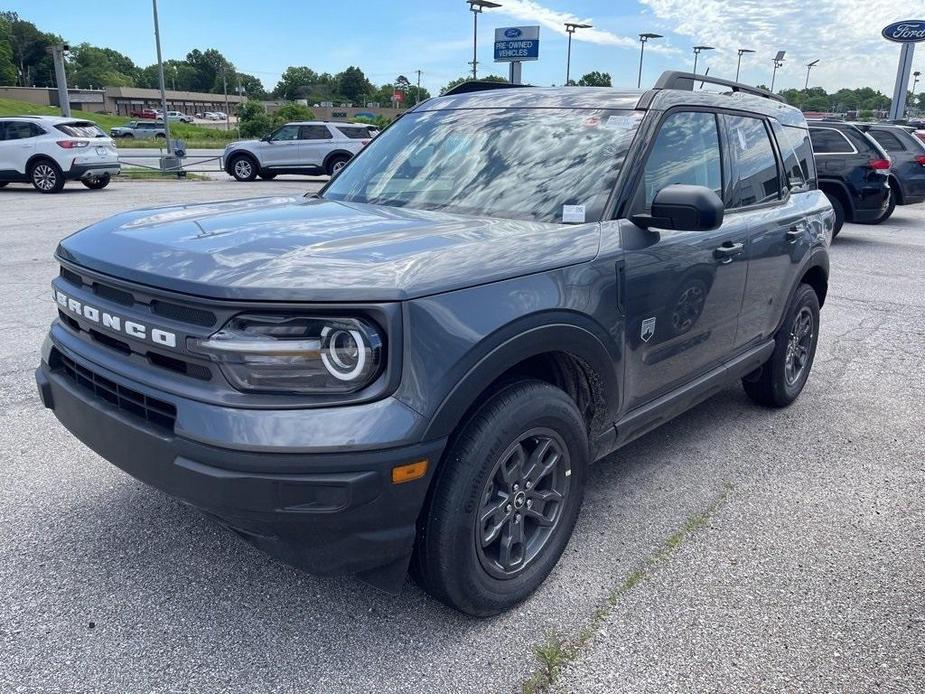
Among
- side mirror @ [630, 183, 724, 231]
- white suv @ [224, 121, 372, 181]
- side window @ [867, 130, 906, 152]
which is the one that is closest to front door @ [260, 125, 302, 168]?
white suv @ [224, 121, 372, 181]

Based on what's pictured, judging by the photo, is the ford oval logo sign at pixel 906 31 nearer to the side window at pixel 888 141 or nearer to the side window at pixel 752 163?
the side window at pixel 888 141

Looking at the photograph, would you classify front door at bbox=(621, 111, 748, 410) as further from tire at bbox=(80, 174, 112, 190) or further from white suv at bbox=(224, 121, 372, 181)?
white suv at bbox=(224, 121, 372, 181)

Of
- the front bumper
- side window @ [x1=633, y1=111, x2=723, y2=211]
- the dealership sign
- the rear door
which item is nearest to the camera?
the front bumper

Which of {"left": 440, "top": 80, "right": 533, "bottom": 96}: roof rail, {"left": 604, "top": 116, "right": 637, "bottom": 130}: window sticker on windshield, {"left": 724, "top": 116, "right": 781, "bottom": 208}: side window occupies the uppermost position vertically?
{"left": 440, "top": 80, "right": 533, "bottom": 96}: roof rail

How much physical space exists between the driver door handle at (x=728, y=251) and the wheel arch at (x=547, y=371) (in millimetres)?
944

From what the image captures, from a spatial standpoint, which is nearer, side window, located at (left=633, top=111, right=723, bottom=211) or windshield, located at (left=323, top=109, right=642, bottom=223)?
windshield, located at (left=323, top=109, right=642, bottom=223)

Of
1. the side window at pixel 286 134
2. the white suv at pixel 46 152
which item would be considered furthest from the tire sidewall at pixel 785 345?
the side window at pixel 286 134

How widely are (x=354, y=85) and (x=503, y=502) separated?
455 ft

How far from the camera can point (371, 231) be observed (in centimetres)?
273

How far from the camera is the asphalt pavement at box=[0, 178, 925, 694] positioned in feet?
7.91

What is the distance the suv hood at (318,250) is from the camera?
216 cm

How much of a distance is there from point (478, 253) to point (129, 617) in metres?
1.73

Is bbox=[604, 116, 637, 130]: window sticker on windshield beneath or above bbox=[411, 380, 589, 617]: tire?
above

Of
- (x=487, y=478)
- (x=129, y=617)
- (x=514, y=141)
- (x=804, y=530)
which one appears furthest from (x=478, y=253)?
(x=804, y=530)
